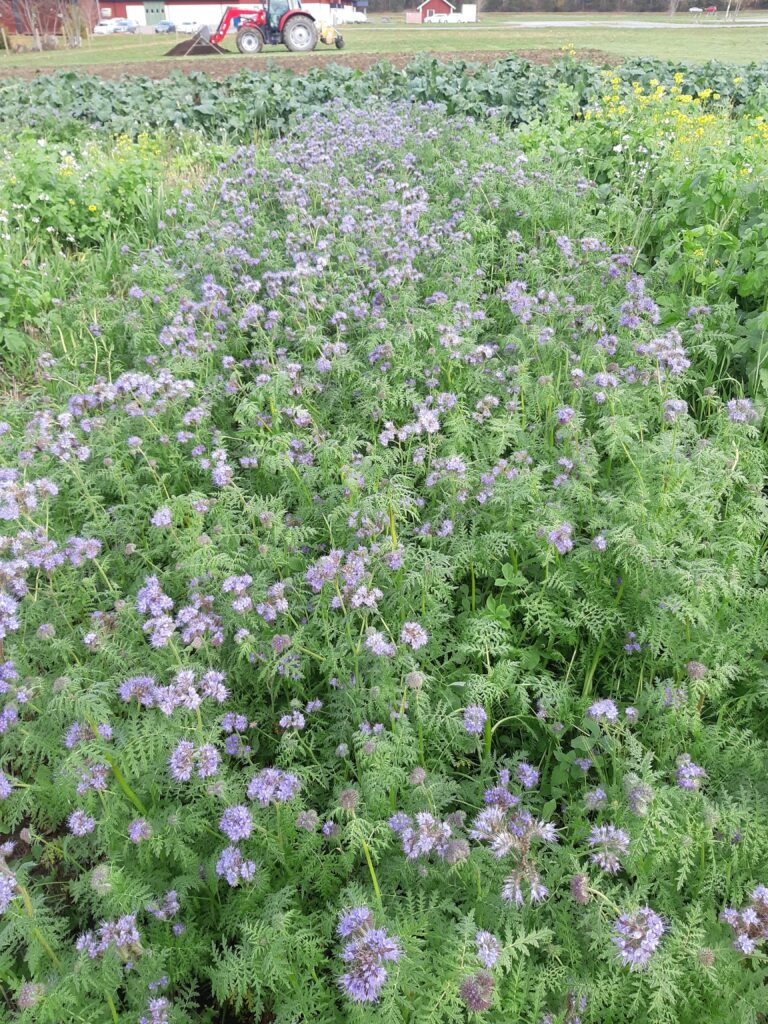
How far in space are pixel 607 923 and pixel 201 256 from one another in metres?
5.31

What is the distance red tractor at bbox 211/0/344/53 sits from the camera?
2231 centimetres

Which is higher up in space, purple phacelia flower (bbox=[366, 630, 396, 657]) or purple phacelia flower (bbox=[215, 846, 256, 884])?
purple phacelia flower (bbox=[366, 630, 396, 657])

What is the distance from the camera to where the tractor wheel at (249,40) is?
22.7m

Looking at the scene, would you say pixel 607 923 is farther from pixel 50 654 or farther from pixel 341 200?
pixel 341 200

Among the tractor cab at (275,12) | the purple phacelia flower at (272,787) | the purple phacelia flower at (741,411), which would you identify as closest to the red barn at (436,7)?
the tractor cab at (275,12)

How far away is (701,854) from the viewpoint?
7.36ft

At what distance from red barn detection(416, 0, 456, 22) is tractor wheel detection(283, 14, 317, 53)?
2878 centimetres

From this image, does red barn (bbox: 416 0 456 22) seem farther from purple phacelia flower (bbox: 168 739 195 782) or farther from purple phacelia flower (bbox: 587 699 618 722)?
purple phacelia flower (bbox: 168 739 195 782)

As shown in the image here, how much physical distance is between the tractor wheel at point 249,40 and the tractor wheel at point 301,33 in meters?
1.02

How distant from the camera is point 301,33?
22469 mm

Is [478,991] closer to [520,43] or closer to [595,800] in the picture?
[595,800]

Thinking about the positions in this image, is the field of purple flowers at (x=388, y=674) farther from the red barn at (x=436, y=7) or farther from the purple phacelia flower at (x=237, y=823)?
the red barn at (x=436, y=7)

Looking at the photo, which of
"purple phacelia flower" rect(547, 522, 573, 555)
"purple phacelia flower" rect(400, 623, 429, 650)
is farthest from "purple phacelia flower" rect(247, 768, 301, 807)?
"purple phacelia flower" rect(547, 522, 573, 555)

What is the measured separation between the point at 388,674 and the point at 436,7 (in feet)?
182
